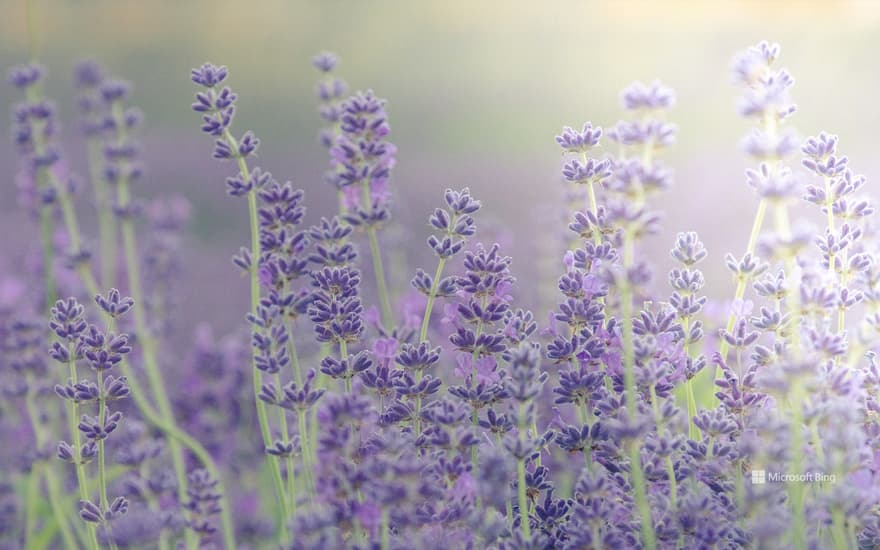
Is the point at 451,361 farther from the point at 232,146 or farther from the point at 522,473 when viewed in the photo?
the point at 522,473

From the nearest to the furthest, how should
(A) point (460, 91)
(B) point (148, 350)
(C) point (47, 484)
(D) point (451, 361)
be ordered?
1. (C) point (47, 484)
2. (B) point (148, 350)
3. (D) point (451, 361)
4. (A) point (460, 91)

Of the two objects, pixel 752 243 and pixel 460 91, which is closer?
pixel 752 243

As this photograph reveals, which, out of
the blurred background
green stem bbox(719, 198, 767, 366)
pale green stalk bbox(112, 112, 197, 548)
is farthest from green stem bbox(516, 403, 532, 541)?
the blurred background

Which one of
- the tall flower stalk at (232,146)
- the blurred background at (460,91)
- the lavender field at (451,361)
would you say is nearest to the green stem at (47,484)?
the lavender field at (451,361)

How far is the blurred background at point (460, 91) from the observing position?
4238 mm

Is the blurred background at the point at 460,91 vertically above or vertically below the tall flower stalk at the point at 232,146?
above

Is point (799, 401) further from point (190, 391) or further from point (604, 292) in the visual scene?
point (190, 391)

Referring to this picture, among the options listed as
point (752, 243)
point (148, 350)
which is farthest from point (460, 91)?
point (752, 243)

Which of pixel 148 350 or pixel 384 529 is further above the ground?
pixel 148 350

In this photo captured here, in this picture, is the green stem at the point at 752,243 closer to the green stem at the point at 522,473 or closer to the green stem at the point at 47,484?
the green stem at the point at 522,473

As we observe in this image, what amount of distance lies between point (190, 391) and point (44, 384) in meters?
0.48

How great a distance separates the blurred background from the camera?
13.9ft

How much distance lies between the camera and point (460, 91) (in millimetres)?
8062

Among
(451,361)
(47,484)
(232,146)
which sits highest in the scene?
(232,146)
